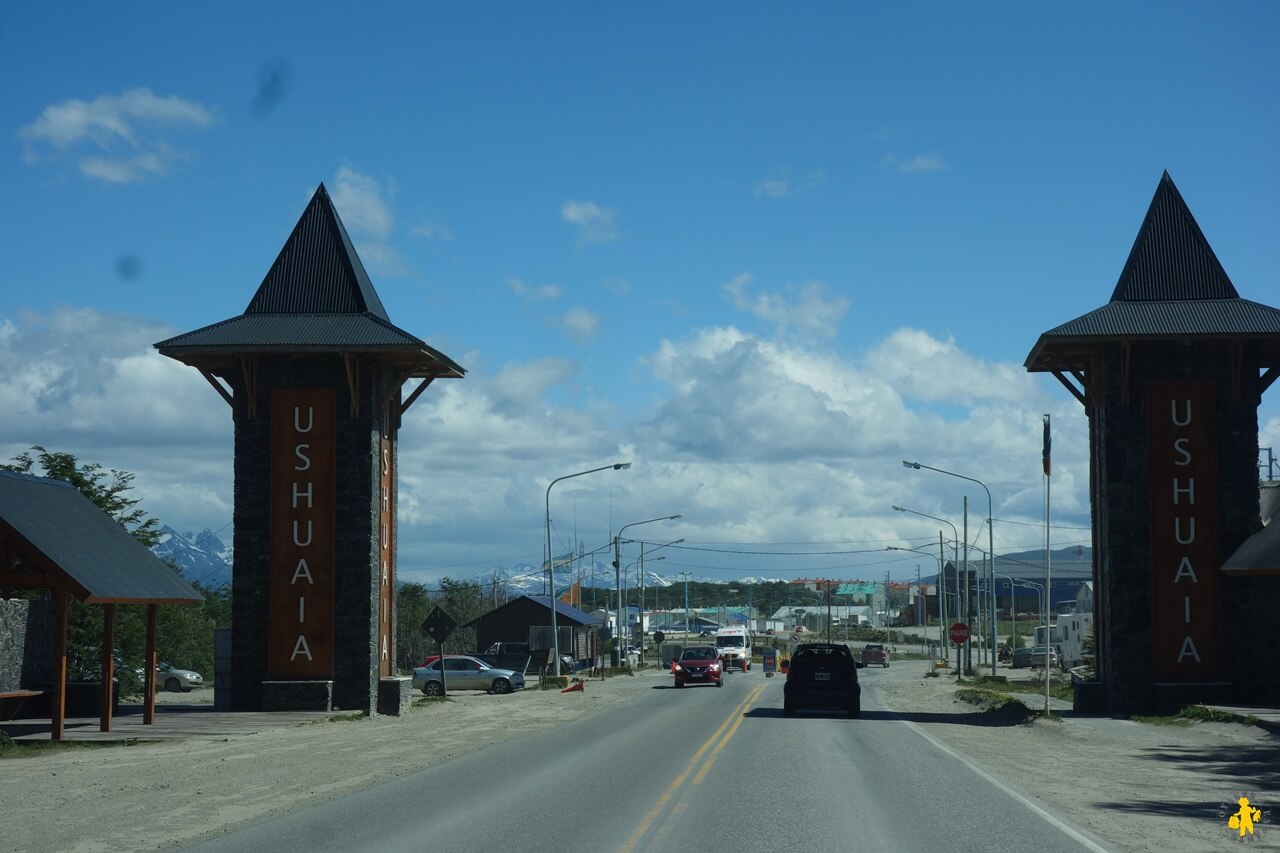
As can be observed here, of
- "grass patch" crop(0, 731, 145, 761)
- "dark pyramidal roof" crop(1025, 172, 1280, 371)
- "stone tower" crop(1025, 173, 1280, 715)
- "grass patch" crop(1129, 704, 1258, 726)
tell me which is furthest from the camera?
"dark pyramidal roof" crop(1025, 172, 1280, 371)

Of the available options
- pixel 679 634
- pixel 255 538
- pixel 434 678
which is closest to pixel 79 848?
pixel 255 538

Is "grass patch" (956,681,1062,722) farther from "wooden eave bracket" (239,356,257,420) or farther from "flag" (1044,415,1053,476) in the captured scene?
"wooden eave bracket" (239,356,257,420)

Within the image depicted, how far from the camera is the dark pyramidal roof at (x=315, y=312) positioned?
116 ft

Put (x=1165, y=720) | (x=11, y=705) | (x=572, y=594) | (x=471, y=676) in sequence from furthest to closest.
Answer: (x=572, y=594) → (x=471, y=676) → (x=1165, y=720) → (x=11, y=705)

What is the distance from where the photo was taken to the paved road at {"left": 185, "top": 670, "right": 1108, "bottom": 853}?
42.1ft

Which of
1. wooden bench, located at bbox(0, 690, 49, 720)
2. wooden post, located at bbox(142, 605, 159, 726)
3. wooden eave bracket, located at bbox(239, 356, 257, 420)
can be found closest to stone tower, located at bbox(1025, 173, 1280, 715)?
wooden eave bracket, located at bbox(239, 356, 257, 420)

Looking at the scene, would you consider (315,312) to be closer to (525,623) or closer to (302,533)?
(302,533)

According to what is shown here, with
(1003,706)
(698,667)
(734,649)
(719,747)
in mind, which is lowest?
(734,649)

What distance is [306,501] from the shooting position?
117ft

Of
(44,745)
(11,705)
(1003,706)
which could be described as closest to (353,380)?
(11,705)

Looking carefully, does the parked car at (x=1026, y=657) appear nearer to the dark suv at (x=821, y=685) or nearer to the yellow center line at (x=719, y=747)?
the yellow center line at (x=719, y=747)

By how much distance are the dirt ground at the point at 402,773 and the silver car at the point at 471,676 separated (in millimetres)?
18325

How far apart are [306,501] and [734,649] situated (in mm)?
58421

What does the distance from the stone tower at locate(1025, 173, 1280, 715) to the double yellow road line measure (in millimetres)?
10502
